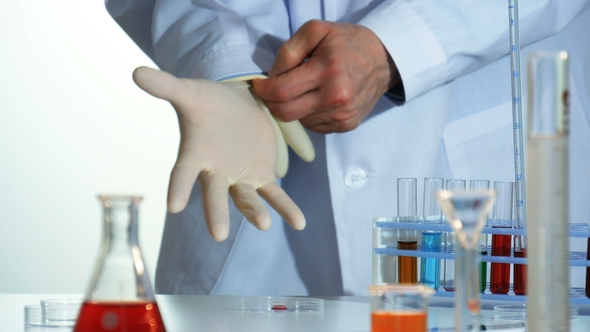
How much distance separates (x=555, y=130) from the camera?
0.34 metres

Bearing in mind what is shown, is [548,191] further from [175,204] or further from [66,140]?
[66,140]

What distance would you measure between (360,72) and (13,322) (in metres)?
0.53

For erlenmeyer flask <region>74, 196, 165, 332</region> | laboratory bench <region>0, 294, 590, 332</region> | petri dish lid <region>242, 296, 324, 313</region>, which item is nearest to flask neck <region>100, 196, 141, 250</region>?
erlenmeyer flask <region>74, 196, 165, 332</region>

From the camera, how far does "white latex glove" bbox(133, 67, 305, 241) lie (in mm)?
791

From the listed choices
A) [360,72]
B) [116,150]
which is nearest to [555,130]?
[360,72]

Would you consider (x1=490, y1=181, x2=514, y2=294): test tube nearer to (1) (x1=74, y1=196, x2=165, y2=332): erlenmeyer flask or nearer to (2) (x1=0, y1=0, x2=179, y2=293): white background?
(1) (x1=74, y1=196, x2=165, y2=332): erlenmeyer flask

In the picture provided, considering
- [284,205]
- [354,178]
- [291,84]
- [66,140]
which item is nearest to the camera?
[284,205]

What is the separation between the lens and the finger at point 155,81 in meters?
0.82

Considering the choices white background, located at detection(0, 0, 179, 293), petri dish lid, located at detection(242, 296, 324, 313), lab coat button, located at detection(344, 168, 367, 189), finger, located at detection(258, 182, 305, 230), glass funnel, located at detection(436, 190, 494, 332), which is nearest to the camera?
glass funnel, located at detection(436, 190, 494, 332)

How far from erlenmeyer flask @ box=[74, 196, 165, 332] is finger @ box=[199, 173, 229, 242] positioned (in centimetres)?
37

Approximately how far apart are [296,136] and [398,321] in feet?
2.22

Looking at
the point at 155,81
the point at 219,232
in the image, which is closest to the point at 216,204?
the point at 219,232

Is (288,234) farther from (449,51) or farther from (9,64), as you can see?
(9,64)

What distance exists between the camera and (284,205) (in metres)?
0.84
